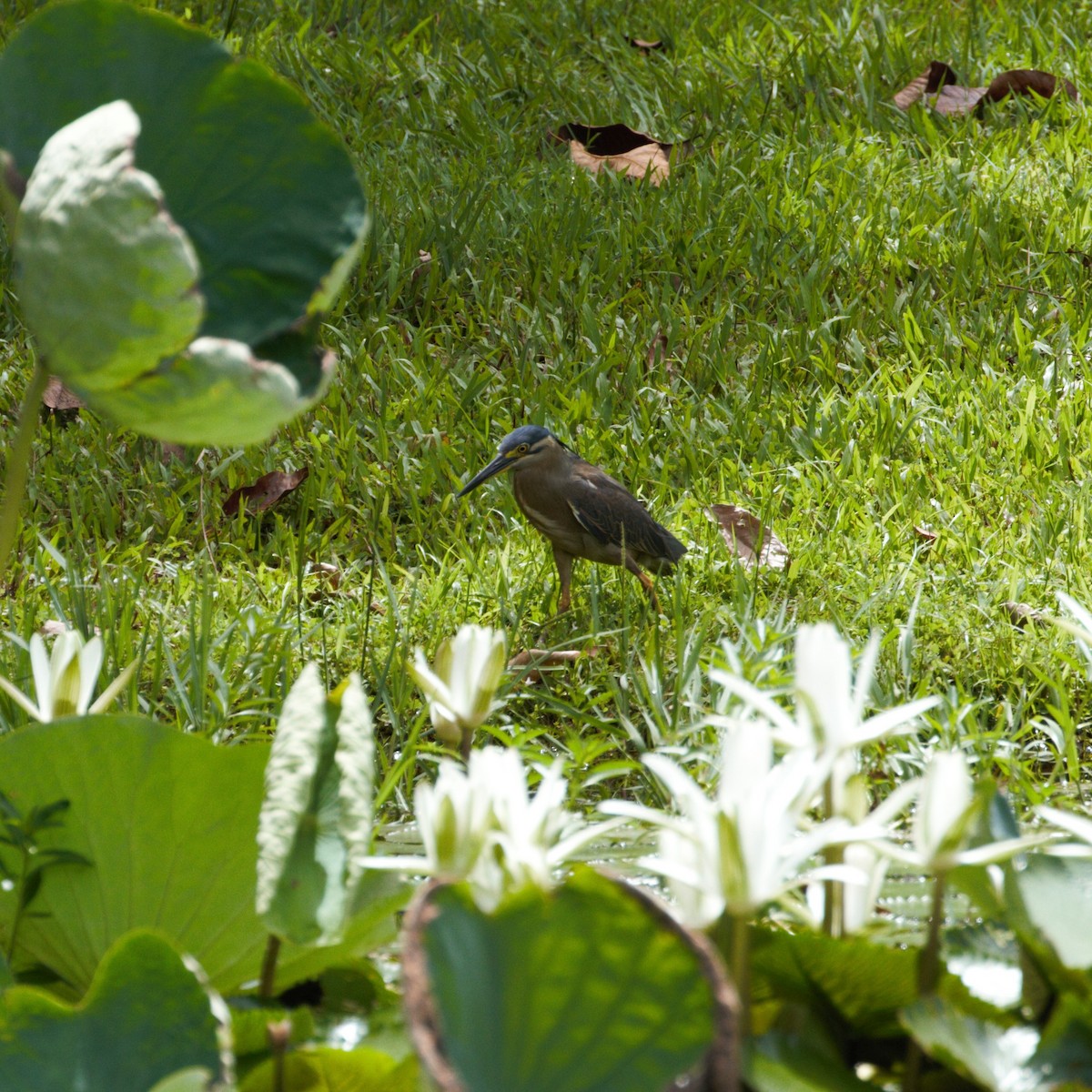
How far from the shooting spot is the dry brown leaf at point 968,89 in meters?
5.50

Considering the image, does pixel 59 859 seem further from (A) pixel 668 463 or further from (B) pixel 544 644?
(A) pixel 668 463

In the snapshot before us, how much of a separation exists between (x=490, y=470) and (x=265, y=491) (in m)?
0.65

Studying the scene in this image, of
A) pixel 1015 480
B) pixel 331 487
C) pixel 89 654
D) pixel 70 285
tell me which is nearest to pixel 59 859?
pixel 89 654

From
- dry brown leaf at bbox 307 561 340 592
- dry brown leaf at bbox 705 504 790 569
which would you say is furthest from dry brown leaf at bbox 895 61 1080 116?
dry brown leaf at bbox 307 561 340 592

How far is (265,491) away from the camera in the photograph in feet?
12.1

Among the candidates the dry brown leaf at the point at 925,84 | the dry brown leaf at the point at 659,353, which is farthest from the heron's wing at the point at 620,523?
the dry brown leaf at the point at 925,84

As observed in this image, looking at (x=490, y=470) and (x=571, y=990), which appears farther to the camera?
(x=490, y=470)

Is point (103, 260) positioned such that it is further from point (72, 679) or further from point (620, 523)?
point (620, 523)

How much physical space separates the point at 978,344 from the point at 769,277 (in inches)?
27.9

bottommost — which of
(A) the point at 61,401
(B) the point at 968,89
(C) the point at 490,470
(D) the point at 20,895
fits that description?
(A) the point at 61,401

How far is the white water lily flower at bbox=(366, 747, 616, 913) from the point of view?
73cm

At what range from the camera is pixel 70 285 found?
2.48 feet

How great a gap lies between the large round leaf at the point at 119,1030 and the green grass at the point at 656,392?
2.93ft

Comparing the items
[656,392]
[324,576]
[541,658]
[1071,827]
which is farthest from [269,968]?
[656,392]
